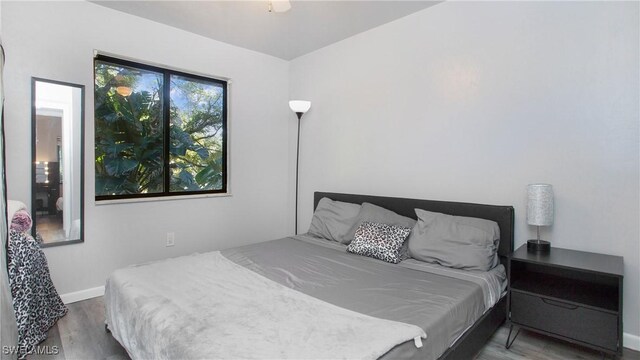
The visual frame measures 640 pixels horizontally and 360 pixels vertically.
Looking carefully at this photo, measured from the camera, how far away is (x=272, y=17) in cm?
300

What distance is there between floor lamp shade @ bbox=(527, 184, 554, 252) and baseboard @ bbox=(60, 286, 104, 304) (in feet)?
11.2

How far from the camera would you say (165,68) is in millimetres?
3293

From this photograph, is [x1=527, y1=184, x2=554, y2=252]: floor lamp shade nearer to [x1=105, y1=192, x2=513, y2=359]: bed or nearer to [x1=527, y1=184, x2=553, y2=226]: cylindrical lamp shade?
[x1=527, y1=184, x2=553, y2=226]: cylindrical lamp shade

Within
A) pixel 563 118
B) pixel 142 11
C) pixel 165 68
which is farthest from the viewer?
pixel 165 68

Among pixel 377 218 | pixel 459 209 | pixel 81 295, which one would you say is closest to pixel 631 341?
pixel 459 209

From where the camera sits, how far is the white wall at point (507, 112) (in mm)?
2043

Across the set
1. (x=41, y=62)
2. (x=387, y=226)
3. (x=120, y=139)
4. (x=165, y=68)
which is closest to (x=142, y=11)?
(x=165, y=68)

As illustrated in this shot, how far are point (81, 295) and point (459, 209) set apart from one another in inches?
126

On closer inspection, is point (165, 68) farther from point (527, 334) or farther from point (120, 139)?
point (527, 334)

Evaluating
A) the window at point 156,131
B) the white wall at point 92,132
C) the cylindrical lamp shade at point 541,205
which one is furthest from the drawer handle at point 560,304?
the window at point 156,131

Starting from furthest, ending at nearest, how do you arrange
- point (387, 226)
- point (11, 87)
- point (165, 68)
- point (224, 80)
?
point (224, 80), point (165, 68), point (387, 226), point (11, 87)

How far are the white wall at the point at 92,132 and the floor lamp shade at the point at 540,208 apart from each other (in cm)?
280

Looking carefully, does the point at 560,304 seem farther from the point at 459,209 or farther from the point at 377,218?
the point at 377,218

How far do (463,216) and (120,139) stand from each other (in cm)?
311
